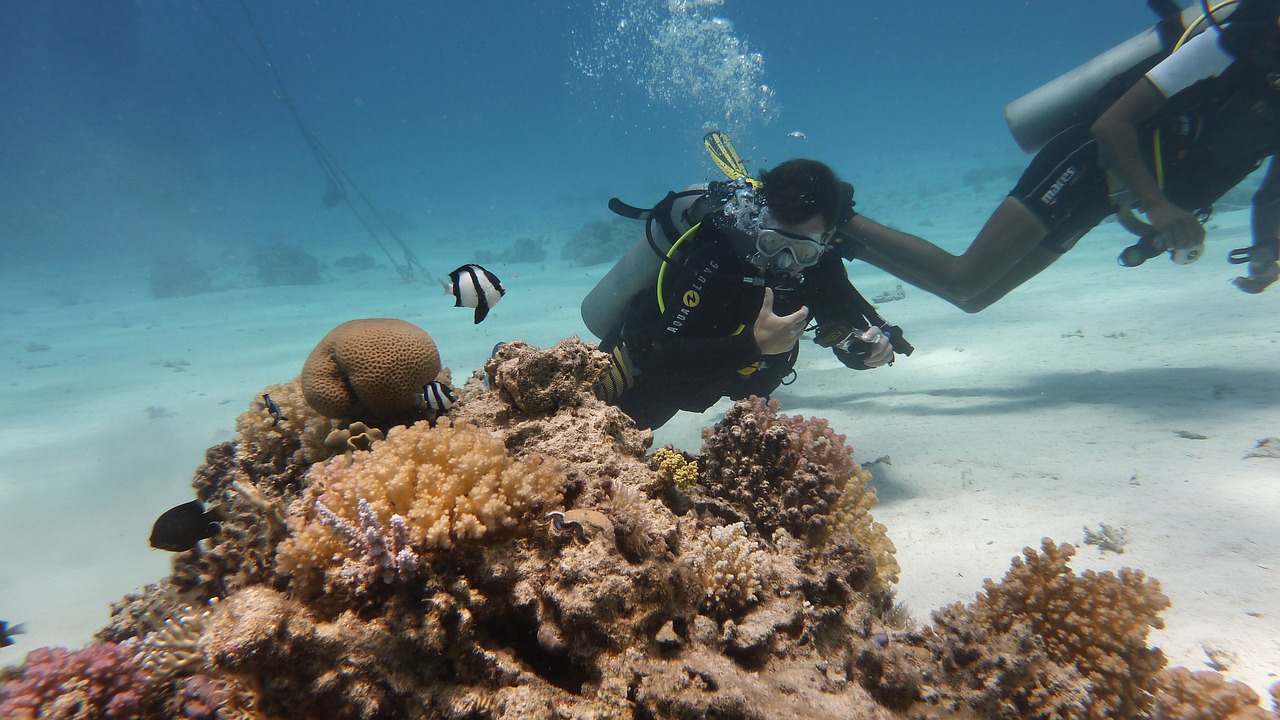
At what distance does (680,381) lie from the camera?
14.2ft

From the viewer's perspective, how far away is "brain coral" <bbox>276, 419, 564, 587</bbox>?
1.67 metres

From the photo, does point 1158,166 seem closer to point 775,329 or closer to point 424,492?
point 775,329

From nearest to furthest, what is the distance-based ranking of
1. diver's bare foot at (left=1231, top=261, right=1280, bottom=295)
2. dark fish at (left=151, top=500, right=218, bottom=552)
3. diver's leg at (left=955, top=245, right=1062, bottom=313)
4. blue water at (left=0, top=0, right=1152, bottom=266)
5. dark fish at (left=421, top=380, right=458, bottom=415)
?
dark fish at (left=151, top=500, right=218, bottom=552) → dark fish at (left=421, top=380, right=458, bottom=415) → diver's bare foot at (left=1231, top=261, right=1280, bottom=295) → diver's leg at (left=955, top=245, right=1062, bottom=313) → blue water at (left=0, top=0, right=1152, bottom=266)

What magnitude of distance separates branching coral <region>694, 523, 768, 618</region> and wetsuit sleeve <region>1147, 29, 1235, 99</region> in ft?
20.1

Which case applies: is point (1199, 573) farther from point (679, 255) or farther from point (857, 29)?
point (857, 29)

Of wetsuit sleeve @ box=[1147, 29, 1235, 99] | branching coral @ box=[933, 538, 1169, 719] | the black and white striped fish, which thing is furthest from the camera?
wetsuit sleeve @ box=[1147, 29, 1235, 99]

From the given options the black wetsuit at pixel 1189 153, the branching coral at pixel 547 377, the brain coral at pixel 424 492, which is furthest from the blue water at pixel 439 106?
the brain coral at pixel 424 492

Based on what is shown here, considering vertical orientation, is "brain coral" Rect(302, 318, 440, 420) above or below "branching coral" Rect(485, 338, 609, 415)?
above

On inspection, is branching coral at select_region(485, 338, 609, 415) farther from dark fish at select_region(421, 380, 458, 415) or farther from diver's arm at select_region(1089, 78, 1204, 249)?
diver's arm at select_region(1089, 78, 1204, 249)

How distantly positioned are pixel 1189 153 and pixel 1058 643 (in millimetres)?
5836

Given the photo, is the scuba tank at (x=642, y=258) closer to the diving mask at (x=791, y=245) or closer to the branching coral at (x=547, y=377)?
the diving mask at (x=791, y=245)

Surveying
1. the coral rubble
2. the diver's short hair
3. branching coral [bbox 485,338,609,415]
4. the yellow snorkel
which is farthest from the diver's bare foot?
branching coral [bbox 485,338,609,415]

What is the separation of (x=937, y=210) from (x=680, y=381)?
30.5 m

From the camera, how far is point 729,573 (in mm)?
1909
